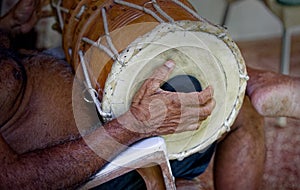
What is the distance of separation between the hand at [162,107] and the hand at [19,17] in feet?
2.47

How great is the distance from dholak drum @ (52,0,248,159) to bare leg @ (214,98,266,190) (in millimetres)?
272

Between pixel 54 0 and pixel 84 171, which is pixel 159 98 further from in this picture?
pixel 54 0

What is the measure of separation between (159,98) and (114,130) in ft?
0.42

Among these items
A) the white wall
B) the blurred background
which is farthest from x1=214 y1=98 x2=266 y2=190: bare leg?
the white wall

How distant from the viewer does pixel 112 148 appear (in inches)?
53.1

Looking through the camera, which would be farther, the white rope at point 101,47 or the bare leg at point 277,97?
the bare leg at point 277,97

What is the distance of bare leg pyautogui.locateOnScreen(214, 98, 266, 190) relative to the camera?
183cm

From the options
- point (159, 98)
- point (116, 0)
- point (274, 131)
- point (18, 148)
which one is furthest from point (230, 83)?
point (274, 131)

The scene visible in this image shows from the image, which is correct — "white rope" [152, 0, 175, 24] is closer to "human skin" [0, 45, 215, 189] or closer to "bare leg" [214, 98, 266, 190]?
"human skin" [0, 45, 215, 189]

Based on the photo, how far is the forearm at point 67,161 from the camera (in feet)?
4.10

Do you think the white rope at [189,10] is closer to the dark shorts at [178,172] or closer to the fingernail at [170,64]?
the fingernail at [170,64]

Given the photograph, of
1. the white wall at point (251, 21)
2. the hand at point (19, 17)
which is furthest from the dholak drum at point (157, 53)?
the white wall at point (251, 21)

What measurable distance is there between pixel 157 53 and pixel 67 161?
12.7 inches

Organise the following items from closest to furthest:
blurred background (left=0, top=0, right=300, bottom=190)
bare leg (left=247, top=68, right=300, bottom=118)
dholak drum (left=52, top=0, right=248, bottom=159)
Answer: dholak drum (left=52, top=0, right=248, bottom=159), bare leg (left=247, top=68, right=300, bottom=118), blurred background (left=0, top=0, right=300, bottom=190)
